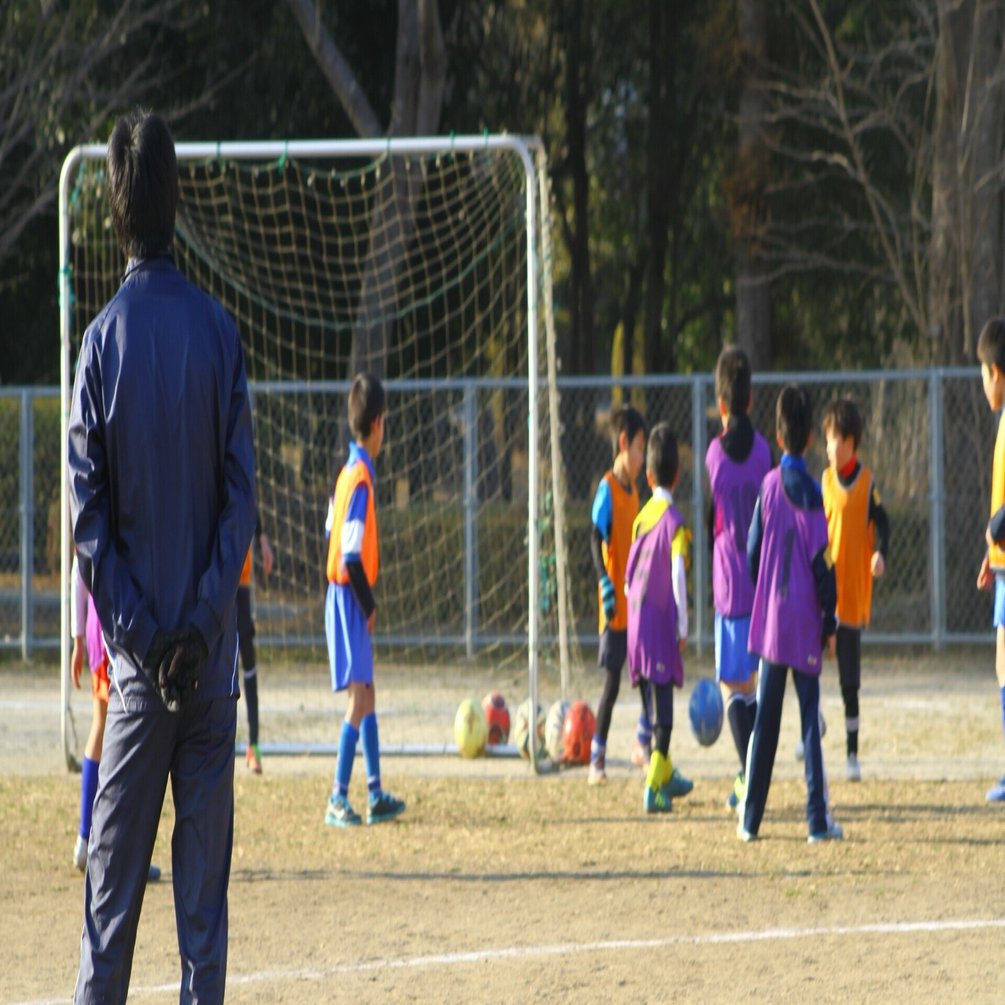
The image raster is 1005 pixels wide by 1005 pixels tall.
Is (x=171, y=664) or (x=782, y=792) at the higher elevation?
(x=171, y=664)

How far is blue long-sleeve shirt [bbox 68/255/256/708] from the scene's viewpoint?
4.06 metres

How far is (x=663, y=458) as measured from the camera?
8500mm

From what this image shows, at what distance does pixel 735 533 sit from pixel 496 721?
2.57 meters

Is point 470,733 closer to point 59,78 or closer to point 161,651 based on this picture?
point 161,651

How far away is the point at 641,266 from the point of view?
29.8 meters

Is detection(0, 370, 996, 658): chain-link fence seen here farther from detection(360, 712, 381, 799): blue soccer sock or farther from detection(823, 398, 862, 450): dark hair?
detection(360, 712, 381, 799): blue soccer sock

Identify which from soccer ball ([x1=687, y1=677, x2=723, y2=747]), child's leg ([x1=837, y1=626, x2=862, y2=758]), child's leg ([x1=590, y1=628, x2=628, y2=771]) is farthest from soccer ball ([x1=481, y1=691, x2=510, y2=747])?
child's leg ([x1=837, y1=626, x2=862, y2=758])

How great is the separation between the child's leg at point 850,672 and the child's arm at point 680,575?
128 centimetres

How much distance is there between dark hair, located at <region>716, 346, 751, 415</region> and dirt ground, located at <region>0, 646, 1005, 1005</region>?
6.38 ft

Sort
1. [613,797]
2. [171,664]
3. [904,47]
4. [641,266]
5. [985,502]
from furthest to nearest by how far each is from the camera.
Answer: [641,266], [904,47], [985,502], [613,797], [171,664]

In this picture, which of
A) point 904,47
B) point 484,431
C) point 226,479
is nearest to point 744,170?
point 904,47

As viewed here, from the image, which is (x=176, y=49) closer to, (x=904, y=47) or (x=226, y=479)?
(x=904, y=47)

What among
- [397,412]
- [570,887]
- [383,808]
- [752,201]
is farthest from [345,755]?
[752,201]

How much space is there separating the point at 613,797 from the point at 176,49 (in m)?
14.7
